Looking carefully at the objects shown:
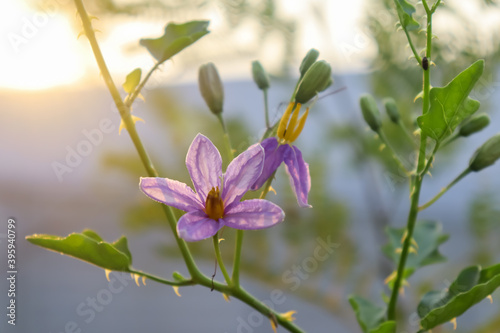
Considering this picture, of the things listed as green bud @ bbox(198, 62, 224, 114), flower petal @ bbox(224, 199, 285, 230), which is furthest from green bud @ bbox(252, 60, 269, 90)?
flower petal @ bbox(224, 199, 285, 230)

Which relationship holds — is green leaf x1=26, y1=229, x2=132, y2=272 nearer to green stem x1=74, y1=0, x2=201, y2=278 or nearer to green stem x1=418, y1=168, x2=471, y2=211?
green stem x1=74, y1=0, x2=201, y2=278

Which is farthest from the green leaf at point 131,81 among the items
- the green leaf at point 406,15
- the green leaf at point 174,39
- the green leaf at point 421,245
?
the green leaf at point 421,245

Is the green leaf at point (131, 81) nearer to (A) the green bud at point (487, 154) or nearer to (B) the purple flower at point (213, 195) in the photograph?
(B) the purple flower at point (213, 195)

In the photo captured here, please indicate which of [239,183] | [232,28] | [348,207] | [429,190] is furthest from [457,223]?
[239,183]

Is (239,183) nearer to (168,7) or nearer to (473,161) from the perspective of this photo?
(473,161)

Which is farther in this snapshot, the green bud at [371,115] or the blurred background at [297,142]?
the blurred background at [297,142]

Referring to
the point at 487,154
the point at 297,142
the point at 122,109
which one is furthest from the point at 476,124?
the point at 297,142

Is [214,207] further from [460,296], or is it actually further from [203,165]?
[460,296]
